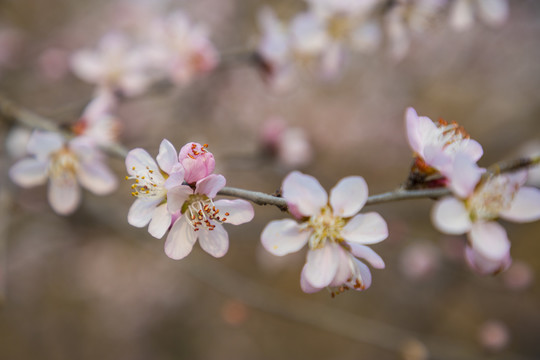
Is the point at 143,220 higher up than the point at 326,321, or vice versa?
the point at 326,321

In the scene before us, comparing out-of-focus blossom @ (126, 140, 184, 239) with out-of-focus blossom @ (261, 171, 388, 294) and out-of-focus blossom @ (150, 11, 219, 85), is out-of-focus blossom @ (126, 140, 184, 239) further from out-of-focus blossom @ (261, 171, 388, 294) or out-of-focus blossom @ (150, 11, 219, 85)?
out-of-focus blossom @ (150, 11, 219, 85)

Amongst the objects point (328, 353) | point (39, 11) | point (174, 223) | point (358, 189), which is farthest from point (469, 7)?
point (39, 11)

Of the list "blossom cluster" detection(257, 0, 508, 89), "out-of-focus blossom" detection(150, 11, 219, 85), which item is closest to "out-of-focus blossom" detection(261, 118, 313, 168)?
Result: "blossom cluster" detection(257, 0, 508, 89)

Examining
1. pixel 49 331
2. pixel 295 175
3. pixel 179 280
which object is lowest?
pixel 49 331

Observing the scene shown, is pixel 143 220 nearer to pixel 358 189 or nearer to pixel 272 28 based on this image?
pixel 358 189

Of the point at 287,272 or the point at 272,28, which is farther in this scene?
the point at 287,272

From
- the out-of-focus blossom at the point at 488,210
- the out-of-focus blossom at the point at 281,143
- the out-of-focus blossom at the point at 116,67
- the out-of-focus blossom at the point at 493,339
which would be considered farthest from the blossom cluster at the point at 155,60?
the out-of-focus blossom at the point at 493,339

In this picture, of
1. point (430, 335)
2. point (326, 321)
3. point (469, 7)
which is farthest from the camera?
point (430, 335)

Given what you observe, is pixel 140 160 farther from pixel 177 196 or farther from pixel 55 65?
pixel 55 65
